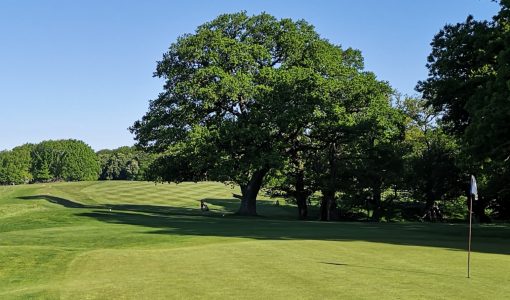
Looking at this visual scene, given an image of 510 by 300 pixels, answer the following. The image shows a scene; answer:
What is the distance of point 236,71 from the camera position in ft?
145

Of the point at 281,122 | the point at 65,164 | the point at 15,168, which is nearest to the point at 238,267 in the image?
the point at 281,122

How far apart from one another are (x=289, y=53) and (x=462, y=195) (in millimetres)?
24952

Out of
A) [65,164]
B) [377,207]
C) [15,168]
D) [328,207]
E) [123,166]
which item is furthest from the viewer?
[123,166]

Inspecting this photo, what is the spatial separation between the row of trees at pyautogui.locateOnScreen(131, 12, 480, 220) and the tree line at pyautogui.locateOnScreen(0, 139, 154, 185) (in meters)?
110

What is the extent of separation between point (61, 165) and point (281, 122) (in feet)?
436

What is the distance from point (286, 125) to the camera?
135ft

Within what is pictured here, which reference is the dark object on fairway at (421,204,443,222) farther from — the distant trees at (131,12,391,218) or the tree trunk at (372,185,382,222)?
the distant trees at (131,12,391,218)

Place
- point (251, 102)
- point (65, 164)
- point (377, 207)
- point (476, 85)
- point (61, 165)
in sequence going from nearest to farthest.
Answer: point (476, 85), point (251, 102), point (377, 207), point (65, 164), point (61, 165)

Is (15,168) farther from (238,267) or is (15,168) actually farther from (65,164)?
(238,267)

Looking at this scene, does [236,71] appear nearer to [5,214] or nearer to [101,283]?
[5,214]

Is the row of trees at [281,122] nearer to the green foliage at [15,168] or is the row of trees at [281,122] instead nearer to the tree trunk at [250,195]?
the tree trunk at [250,195]

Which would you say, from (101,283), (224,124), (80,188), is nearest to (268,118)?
(224,124)

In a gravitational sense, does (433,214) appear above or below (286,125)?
below

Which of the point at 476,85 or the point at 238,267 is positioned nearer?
the point at 238,267
